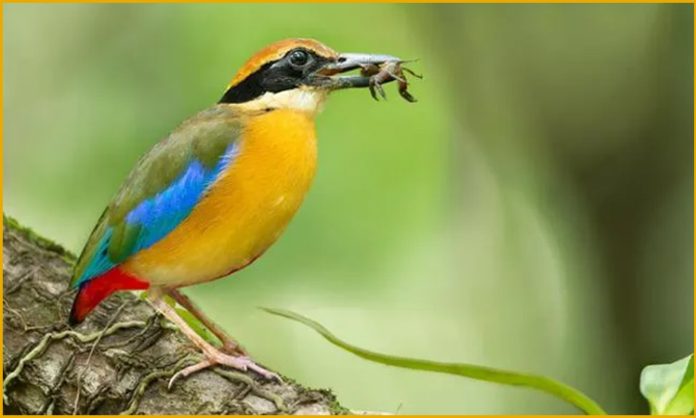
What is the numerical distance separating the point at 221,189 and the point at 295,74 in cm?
56

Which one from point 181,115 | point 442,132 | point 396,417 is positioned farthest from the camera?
point 442,132

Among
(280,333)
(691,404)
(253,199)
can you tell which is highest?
(253,199)

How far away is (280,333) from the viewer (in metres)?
9.52

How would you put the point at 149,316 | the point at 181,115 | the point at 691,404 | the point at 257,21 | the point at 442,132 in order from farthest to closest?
1. the point at 442,132
2. the point at 257,21
3. the point at 181,115
4. the point at 149,316
5. the point at 691,404

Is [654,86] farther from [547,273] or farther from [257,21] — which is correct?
[257,21]

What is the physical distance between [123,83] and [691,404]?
672 centimetres

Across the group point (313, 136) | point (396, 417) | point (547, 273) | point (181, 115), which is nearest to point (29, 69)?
point (181, 115)

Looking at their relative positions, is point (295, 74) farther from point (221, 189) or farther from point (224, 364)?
point (224, 364)

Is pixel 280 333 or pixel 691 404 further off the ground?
pixel 691 404

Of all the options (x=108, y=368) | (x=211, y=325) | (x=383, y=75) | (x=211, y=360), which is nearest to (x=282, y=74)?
(x=383, y=75)

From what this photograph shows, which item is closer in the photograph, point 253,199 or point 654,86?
point 253,199

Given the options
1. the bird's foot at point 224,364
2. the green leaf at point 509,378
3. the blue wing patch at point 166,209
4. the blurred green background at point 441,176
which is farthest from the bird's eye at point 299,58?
the blurred green background at point 441,176

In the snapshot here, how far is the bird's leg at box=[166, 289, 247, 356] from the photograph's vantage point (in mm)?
4070

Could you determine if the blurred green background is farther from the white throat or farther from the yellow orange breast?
the yellow orange breast
